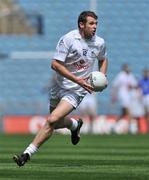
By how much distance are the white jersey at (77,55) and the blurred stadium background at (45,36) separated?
17.5 meters

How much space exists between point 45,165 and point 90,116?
17211 mm

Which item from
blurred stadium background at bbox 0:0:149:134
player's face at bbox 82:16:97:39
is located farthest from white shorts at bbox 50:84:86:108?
blurred stadium background at bbox 0:0:149:134

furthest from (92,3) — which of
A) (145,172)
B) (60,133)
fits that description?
(145,172)

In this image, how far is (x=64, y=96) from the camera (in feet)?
36.5

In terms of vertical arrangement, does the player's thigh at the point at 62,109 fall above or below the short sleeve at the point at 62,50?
below

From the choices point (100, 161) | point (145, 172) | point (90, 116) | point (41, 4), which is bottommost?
point (90, 116)

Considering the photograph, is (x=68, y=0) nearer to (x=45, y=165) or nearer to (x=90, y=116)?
(x=90, y=116)

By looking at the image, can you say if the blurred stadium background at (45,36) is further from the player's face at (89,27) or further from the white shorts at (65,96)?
the player's face at (89,27)

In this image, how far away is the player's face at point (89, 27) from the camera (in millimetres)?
10984

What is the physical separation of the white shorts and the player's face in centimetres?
79

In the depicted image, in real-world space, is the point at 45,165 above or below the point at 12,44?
above

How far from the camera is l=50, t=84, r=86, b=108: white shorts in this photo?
433 inches

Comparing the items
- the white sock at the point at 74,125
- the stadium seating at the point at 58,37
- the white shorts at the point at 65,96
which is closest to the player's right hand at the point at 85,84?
the white shorts at the point at 65,96

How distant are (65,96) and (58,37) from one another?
18842 mm
